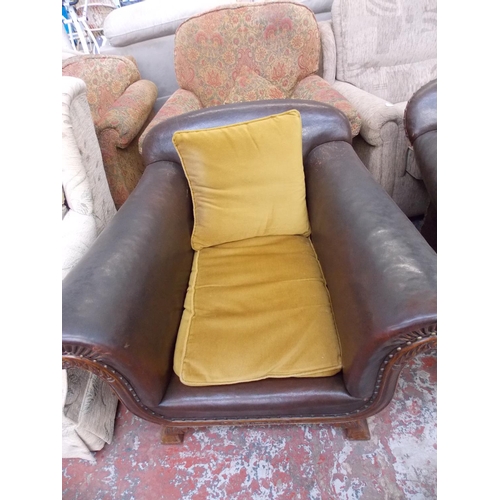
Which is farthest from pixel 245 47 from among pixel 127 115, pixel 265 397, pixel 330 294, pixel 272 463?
pixel 272 463

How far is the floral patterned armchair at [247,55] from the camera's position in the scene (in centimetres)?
157

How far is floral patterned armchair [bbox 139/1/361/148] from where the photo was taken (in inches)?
62.0

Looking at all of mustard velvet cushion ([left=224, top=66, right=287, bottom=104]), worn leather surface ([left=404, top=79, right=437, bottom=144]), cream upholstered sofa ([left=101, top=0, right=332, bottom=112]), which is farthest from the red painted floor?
cream upholstered sofa ([left=101, top=0, right=332, bottom=112])

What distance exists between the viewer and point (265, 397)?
766 millimetres

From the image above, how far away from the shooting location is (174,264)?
0.92 meters

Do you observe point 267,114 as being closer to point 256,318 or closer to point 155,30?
point 256,318

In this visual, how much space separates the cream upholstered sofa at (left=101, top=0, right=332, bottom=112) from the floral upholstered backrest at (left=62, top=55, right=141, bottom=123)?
0.39 meters

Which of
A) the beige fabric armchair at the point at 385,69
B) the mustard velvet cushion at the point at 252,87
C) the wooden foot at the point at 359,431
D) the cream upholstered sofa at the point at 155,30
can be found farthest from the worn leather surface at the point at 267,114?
the cream upholstered sofa at the point at 155,30

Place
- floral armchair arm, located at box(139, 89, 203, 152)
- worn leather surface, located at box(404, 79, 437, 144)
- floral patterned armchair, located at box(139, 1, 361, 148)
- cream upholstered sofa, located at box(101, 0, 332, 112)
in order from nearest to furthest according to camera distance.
Result: worn leather surface, located at box(404, 79, 437, 144)
floral armchair arm, located at box(139, 89, 203, 152)
floral patterned armchair, located at box(139, 1, 361, 148)
cream upholstered sofa, located at box(101, 0, 332, 112)

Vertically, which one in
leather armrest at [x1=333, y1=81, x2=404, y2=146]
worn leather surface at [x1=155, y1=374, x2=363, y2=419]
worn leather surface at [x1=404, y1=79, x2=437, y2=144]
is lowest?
worn leather surface at [x1=155, y1=374, x2=363, y2=419]

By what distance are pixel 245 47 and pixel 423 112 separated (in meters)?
0.98

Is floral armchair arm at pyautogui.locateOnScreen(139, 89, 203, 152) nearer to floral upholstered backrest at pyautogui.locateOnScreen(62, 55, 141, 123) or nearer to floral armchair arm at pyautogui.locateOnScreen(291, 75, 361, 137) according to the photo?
floral upholstered backrest at pyautogui.locateOnScreen(62, 55, 141, 123)
